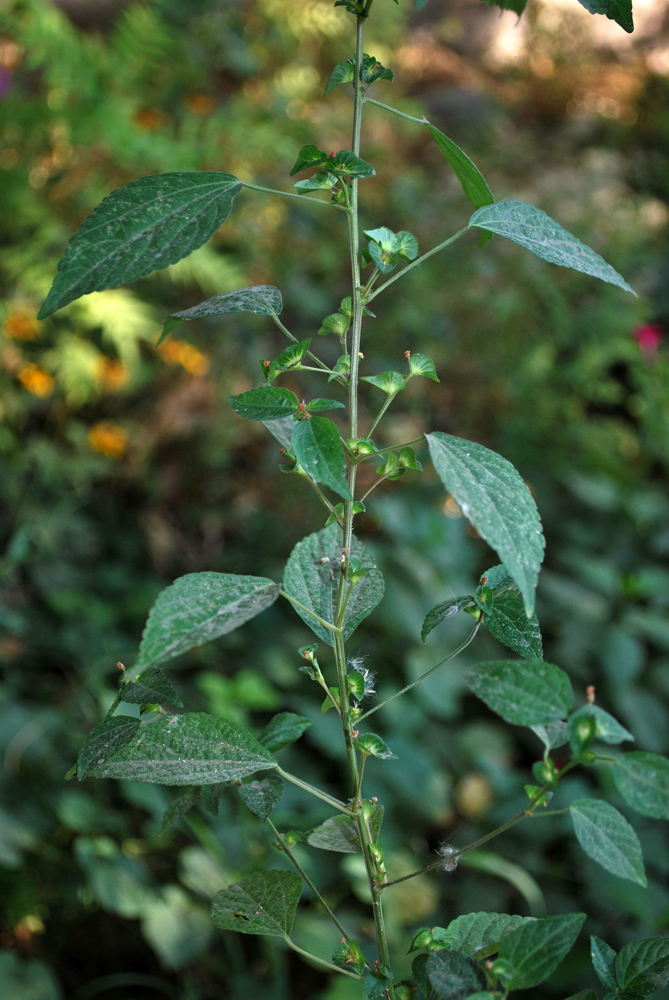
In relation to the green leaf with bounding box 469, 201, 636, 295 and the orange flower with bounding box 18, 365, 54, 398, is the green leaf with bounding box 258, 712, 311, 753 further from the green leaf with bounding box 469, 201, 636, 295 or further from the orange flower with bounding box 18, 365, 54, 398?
the orange flower with bounding box 18, 365, 54, 398

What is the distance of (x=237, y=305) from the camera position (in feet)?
1.26

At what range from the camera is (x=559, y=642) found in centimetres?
168

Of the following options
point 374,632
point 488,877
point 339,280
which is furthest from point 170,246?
point 339,280

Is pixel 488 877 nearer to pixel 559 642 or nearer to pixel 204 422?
pixel 559 642

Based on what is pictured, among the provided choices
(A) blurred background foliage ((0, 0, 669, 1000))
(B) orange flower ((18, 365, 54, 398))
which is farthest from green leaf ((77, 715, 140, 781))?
(B) orange flower ((18, 365, 54, 398))

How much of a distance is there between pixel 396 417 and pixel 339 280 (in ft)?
1.96

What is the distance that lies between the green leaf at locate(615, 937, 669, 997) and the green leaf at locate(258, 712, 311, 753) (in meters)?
0.19

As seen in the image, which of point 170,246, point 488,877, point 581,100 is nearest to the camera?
point 170,246

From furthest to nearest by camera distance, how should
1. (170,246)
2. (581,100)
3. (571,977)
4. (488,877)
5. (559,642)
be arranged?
(581,100) < (559,642) < (488,877) < (571,977) < (170,246)

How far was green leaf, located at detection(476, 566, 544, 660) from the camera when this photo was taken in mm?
364

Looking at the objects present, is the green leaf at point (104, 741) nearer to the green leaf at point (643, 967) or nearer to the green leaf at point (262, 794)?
the green leaf at point (262, 794)

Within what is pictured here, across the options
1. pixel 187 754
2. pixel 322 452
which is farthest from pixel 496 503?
pixel 187 754

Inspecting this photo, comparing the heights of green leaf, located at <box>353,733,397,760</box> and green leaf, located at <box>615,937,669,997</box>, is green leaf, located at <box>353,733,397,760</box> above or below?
above

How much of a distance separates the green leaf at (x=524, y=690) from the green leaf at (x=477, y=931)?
0.48ft
